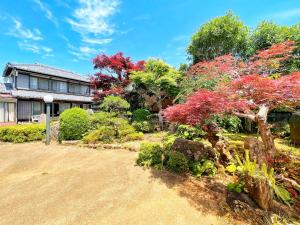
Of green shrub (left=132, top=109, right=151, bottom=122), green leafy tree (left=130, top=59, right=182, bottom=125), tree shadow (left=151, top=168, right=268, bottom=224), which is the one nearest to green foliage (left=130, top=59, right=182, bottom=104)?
green leafy tree (left=130, top=59, right=182, bottom=125)

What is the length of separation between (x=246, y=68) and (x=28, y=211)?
273 inches

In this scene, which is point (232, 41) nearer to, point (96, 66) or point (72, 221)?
point (96, 66)

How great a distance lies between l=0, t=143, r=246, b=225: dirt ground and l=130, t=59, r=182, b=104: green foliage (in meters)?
6.61

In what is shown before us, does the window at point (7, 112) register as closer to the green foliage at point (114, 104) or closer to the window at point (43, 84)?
the window at point (43, 84)

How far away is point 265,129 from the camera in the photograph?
172 inches

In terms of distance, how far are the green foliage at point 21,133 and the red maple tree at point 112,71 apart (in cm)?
589

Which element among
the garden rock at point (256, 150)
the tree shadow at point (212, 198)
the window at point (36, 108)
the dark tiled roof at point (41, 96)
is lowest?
the tree shadow at point (212, 198)

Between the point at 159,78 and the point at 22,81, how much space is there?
49.1 feet

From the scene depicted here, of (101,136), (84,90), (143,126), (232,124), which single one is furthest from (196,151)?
(84,90)

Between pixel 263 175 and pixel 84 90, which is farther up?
pixel 84 90

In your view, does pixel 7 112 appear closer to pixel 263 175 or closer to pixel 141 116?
pixel 141 116

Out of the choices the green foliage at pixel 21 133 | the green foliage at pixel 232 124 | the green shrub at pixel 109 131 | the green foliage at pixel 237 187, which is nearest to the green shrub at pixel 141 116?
the green shrub at pixel 109 131

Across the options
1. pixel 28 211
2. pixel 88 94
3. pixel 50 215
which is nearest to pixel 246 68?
pixel 50 215

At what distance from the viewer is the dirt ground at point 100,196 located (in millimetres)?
3395
